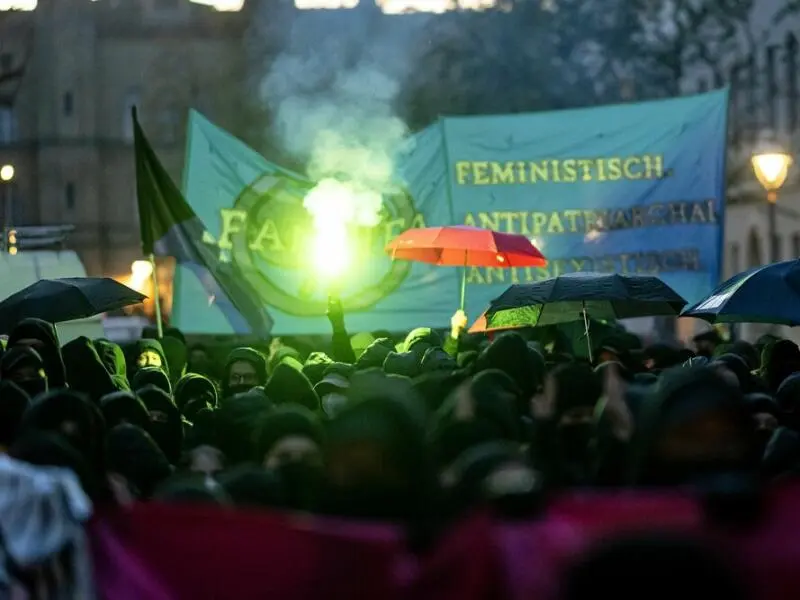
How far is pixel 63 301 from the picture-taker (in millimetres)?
13078

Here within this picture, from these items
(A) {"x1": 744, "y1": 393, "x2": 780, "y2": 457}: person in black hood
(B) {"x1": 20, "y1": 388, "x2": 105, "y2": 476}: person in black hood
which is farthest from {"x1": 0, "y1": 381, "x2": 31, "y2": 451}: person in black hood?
(A) {"x1": 744, "y1": 393, "x2": 780, "y2": 457}: person in black hood

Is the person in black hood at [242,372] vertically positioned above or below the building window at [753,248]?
below

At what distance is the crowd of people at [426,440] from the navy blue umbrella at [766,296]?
2.65 feet

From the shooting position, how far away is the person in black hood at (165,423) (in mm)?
8234

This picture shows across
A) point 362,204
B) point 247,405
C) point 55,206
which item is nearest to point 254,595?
point 247,405

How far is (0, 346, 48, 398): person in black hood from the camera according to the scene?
848 centimetres

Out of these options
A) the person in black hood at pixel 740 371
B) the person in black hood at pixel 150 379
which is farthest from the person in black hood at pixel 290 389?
the person in black hood at pixel 740 371

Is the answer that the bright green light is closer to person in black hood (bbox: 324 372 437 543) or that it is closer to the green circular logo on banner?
the green circular logo on banner

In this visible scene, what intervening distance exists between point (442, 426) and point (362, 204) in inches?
383

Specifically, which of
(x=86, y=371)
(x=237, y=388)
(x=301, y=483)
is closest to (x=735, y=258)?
(x=237, y=388)

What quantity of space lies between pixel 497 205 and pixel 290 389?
306 inches

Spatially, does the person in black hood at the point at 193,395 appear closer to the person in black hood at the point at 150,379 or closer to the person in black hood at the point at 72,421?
the person in black hood at the point at 150,379

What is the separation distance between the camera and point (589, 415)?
22.2 ft

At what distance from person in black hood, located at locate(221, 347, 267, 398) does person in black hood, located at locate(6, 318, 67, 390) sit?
1622 millimetres
